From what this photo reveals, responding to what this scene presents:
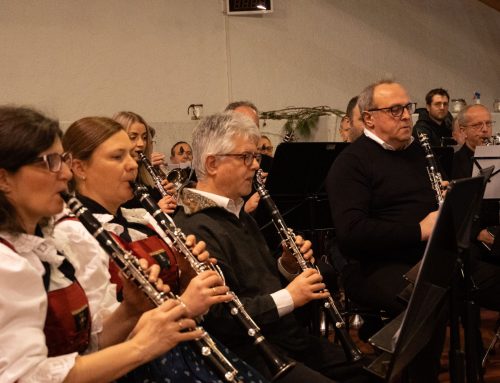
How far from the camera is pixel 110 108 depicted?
7.21 meters

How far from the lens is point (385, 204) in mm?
3125

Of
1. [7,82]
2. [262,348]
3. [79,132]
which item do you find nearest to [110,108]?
[7,82]

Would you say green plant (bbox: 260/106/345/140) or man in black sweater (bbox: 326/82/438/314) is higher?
green plant (bbox: 260/106/345/140)

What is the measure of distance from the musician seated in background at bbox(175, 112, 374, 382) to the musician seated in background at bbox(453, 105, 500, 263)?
151 cm

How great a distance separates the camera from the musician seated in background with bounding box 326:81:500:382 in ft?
9.74

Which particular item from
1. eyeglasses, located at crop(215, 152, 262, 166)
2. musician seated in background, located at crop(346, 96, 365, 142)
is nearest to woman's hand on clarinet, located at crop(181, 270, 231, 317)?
eyeglasses, located at crop(215, 152, 262, 166)

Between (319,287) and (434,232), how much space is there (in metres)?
0.70

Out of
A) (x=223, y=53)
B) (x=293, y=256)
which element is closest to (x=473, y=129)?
(x=293, y=256)

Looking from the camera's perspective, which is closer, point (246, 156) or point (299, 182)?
point (246, 156)

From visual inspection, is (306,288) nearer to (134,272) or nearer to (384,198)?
(134,272)

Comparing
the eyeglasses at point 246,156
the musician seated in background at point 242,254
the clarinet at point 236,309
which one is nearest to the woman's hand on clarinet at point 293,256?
the musician seated in background at point 242,254

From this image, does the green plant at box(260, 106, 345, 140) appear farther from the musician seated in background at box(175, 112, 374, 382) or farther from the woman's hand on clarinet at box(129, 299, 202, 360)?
the woman's hand on clarinet at box(129, 299, 202, 360)

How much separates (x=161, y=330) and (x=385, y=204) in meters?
1.71

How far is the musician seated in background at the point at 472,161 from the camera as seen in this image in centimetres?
377
